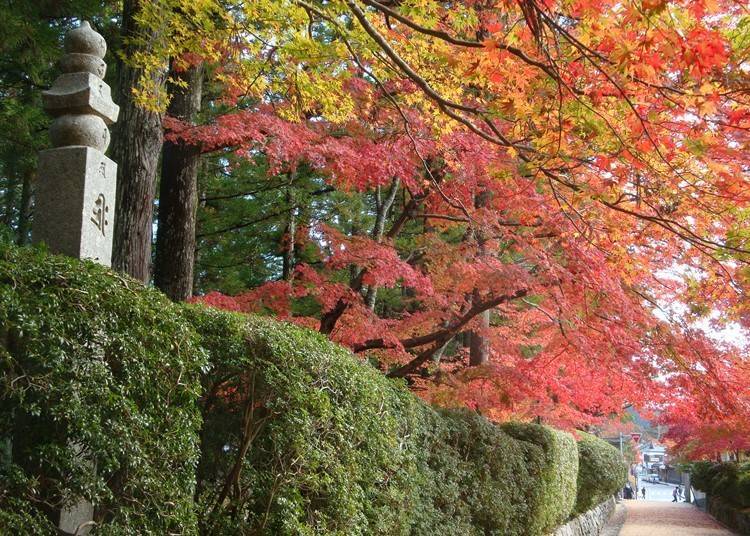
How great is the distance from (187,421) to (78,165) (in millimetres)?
1836

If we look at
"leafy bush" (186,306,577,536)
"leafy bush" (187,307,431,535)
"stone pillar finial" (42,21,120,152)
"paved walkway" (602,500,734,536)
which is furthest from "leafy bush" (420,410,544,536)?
"paved walkway" (602,500,734,536)

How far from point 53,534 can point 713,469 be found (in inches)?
1056

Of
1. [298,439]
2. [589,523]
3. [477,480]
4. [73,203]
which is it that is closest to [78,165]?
[73,203]

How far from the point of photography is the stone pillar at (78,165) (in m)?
4.01

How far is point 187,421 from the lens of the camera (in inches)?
126

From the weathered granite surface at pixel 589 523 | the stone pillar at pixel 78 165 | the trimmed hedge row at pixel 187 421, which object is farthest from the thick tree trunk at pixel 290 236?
the stone pillar at pixel 78 165

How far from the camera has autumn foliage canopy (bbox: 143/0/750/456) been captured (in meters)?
5.16

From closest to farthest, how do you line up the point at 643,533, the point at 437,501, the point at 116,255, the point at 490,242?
the point at 116,255 → the point at 437,501 → the point at 490,242 → the point at 643,533

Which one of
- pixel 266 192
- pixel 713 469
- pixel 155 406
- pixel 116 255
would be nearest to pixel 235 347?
pixel 155 406

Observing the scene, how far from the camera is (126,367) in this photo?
114 inches

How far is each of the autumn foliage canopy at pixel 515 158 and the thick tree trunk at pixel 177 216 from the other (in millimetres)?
265

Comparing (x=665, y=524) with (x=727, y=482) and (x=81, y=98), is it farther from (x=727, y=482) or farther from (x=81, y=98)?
(x=81, y=98)

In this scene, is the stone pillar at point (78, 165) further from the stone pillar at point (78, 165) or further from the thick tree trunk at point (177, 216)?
the thick tree trunk at point (177, 216)

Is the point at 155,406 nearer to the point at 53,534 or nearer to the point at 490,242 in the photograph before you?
the point at 53,534
